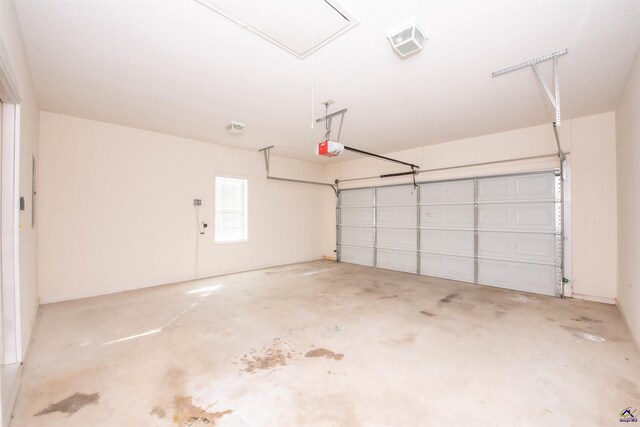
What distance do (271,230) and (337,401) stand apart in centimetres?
485

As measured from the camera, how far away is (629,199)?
295cm

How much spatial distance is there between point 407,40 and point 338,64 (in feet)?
2.29

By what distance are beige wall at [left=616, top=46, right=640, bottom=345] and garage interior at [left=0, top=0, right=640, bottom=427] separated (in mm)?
57

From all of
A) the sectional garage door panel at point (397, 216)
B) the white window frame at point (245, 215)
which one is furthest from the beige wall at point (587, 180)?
the white window frame at point (245, 215)

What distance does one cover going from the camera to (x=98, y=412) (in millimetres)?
1701

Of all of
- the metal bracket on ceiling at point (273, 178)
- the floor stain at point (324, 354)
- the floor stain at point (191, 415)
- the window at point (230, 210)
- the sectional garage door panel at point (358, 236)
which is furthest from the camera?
the sectional garage door panel at point (358, 236)

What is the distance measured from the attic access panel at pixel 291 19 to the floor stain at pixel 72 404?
280 cm

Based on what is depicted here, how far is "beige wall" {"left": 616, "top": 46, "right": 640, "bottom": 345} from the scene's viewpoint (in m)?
2.57

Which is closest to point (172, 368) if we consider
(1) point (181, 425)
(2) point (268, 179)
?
(1) point (181, 425)

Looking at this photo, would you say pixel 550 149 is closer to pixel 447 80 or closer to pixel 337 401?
pixel 447 80

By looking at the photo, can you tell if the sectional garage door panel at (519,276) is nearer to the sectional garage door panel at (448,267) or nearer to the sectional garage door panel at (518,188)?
the sectional garage door panel at (448,267)

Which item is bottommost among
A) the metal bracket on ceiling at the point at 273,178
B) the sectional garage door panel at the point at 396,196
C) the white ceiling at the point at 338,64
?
the sectional garage door panel at the point at 396,196

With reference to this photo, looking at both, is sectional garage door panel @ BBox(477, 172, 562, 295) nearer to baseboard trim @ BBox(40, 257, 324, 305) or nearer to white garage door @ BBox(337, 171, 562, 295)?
white garage door @ BBox(337, 171, 562, 295)

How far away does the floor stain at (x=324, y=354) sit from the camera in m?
2.36
